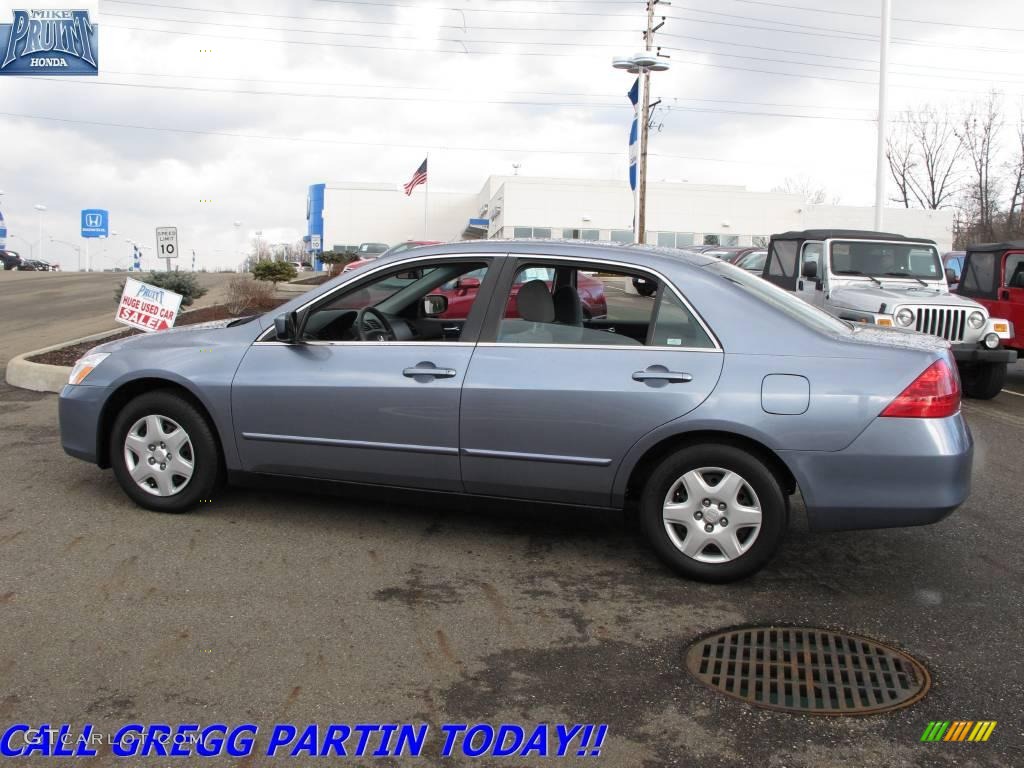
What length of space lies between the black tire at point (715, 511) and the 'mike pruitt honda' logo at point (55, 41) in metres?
21.1

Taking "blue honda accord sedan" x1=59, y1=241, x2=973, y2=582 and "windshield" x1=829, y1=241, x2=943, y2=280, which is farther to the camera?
"windshield" x1=829, y1=241, x2=943, y2=280

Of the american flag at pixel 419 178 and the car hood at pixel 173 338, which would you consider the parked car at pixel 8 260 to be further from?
the car hood at pixel 173 338

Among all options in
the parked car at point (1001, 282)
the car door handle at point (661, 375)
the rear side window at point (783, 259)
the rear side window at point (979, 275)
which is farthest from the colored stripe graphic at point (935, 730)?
the rear side window at point (979, 275)

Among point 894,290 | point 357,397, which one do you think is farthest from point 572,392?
point 894,290

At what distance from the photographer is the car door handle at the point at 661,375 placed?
4.37 metres

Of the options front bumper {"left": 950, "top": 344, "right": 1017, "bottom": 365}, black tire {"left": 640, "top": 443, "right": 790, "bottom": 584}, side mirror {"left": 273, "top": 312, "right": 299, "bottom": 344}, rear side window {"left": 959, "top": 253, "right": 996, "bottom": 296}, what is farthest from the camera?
rear side window {"left": 959, "top": 253, "right": 996, "bottom": 296}

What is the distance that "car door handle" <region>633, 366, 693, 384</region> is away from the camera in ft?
14.3

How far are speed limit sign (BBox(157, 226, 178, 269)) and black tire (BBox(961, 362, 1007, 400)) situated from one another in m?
10.4

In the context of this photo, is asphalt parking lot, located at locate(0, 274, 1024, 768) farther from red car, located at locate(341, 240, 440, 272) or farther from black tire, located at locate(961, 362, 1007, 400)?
black tire, located at locate(961, 362, 1007, 400)

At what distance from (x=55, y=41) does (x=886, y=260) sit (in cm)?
1918

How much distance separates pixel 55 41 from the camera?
21281 millimetres

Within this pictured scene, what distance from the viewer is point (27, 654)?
3.58 meters

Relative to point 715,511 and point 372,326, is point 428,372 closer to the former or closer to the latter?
point 372,326

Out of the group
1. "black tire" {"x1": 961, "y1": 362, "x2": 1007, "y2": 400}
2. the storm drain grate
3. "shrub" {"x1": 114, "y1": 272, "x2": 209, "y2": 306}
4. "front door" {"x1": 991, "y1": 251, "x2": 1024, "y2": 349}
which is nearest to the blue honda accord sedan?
the storm drain grate
